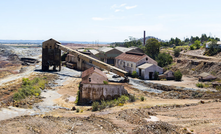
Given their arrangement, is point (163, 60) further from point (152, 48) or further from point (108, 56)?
point (108, 56)

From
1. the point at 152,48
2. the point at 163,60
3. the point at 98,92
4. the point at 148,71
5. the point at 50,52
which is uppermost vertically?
the point at 152,48

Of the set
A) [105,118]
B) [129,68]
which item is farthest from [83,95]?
[129,68]

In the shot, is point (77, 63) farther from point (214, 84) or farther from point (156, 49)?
point (214, 84)

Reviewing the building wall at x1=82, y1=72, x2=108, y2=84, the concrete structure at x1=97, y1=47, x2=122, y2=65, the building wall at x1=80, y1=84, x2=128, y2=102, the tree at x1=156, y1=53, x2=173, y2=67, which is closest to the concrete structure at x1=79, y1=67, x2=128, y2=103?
the building wall at x1=80, y1=84, x2=128, y2=102

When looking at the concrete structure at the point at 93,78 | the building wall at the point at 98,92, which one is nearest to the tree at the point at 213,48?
the concrete structure at the point at 93,78

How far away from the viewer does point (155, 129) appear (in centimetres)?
994

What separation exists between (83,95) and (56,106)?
8.62 feet

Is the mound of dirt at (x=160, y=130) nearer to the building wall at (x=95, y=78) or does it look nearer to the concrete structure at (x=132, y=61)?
the building wall at (x=95, y=78)

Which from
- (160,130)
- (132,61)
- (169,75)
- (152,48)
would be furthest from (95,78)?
(152,48)

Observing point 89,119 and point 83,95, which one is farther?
point 83,95

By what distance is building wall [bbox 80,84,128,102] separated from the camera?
755 inches

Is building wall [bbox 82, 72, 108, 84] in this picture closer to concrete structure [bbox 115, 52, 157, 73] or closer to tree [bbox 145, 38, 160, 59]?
concrete structure [bbox 115, 52, 157, 73]

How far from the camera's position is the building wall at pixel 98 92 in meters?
19.2

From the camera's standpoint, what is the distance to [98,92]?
1948 centimetres
